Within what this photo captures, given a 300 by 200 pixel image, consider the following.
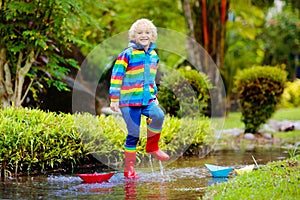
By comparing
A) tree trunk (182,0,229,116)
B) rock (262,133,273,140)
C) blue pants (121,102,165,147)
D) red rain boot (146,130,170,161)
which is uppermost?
tree trunk (182,0,229,116)

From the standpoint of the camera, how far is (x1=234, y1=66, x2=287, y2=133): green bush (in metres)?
11.5

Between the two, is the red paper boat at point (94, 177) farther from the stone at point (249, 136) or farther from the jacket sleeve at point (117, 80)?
the stone at point (249, 136)

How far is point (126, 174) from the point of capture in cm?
650

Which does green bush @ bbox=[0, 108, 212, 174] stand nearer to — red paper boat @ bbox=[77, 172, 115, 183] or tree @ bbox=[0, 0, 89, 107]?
red paper boat @ bbox=[77, 172, 115, 183]

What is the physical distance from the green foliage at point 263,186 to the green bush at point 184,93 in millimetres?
4614

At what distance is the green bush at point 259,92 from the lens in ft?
37.8

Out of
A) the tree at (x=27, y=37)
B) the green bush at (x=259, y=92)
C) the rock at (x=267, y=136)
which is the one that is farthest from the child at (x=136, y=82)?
the rock at (x=267, y=136)

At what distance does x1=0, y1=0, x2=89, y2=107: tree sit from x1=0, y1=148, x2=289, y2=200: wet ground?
3.06m

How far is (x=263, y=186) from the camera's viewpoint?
497 centimetres

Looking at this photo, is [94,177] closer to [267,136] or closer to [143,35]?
[143,35]

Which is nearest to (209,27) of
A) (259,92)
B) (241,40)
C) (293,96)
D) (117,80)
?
(259,92)

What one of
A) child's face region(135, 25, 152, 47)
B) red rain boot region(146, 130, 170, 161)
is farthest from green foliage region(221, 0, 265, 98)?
child's face region(135, 25, 152, 47)

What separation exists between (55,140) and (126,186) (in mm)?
1580

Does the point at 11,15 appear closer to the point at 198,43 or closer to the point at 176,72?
the point at 176,72
